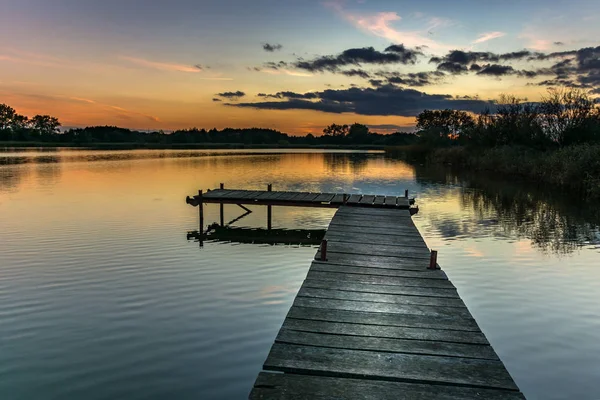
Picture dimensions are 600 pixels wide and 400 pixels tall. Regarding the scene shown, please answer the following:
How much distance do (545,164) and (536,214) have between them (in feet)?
49.0

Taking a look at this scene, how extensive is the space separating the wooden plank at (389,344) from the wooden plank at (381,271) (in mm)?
3272

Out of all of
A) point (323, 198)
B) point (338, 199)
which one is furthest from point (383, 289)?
point (323, 198)

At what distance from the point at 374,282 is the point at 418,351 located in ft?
9.98

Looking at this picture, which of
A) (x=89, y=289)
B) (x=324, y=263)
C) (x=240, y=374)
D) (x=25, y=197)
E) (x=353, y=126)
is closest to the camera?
(x=240, y=374)

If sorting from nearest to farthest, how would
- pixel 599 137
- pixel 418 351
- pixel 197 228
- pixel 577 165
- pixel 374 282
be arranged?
pixel 418 351 < pixel 374 282 < pixel 197 228 < pixel 577 165 < pixel 599 137

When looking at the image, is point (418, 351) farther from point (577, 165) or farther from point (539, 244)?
point (577, 165)

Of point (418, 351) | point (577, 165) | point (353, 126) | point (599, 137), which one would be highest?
point (353, 126)

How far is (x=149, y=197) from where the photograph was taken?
2812cm

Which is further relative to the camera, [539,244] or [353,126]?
[353,126]

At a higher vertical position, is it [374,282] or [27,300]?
[374,282]

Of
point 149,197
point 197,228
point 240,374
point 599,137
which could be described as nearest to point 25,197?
point 149,197

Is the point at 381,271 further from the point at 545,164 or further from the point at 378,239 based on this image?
the point at 545,164

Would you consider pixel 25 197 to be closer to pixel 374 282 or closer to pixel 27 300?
pixel 27 300

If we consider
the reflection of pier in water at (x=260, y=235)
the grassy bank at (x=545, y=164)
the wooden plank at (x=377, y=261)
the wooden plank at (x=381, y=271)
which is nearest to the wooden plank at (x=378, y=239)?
the wooden plank at (x=377, y=261)
